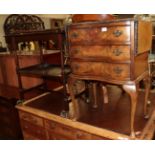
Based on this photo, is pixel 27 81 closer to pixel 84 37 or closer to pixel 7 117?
pixel 7 117

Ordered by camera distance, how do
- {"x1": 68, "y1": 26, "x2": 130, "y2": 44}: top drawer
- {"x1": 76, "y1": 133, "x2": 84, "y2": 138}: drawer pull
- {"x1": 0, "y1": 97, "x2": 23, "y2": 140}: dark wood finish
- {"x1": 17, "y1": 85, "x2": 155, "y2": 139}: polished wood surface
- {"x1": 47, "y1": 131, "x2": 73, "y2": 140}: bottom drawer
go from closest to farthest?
1. {"x1": 68, "y1": 26, "x2": 130, "y2": 44}: top drawer
2. {"x1": 17, "y1": 85, "x2": 155, "y2": 139}: polished wood surface
3. {"x1": 76, "y1": 133, "x2": 84, "y2": 138}: drawer pull
4. {"x1": 47, "y1": 131, "x2": 73, "y2": 140}: bottom drawer
5. {"x1": 0, "y1": 97, "x2": 23, "y2": 140}: dark wood finish

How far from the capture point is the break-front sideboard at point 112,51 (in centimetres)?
112

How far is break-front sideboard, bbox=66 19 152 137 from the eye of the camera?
112cm

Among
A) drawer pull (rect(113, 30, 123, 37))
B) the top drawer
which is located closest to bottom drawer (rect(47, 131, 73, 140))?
the top drawer

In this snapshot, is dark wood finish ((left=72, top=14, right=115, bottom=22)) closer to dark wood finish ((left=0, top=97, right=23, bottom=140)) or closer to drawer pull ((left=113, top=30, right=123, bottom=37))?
drawer pull ((left=113, top=30, right=123, bottom=37))

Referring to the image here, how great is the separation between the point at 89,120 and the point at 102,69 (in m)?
0.47

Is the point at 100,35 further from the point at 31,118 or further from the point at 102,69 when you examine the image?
the point at 31,118

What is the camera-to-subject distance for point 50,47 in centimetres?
503

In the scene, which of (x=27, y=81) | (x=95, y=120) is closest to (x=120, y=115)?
(x=95, y=120)

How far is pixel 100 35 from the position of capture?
1.21 meters

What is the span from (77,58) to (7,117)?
160 cm

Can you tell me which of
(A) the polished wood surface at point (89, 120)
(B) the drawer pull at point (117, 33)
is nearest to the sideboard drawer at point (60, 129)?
(A) the polished wood surface at point (89, 120)
